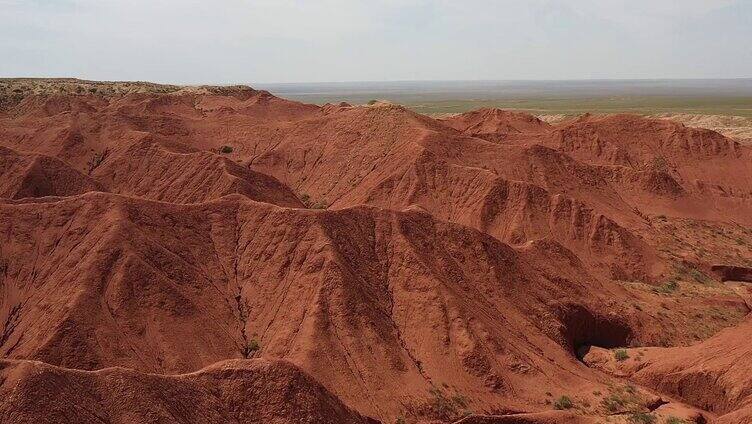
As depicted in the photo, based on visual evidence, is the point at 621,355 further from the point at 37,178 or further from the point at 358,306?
the point at 37,178

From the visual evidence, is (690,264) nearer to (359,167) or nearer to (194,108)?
(359,167)

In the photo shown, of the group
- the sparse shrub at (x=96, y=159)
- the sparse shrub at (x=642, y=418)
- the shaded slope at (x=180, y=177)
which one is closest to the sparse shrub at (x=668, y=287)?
the sparse shrub at (x=642, y=418)

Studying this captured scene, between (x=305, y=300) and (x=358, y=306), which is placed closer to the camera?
(x=358, y=306)

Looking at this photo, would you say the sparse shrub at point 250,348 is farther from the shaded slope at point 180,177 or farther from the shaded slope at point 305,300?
the shaded slope at point 180,177

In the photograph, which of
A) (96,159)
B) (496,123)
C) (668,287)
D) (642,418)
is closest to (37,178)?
(96,159)

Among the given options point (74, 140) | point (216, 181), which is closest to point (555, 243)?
point (216, 181)

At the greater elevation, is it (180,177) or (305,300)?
(180,177)
